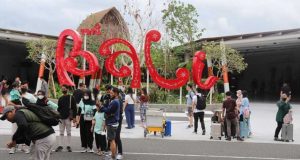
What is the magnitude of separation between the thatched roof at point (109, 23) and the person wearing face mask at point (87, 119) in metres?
20.5

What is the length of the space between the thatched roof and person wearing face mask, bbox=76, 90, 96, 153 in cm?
2050

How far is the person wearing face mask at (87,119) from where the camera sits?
9492 millimetres

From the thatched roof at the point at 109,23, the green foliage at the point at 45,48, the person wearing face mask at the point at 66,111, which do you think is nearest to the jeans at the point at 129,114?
the person wearing face mask at the point at 66,111

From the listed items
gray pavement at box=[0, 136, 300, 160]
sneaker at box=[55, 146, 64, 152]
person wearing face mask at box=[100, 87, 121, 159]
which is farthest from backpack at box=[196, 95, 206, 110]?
sneaker at box=[55, 146, 64, 152]

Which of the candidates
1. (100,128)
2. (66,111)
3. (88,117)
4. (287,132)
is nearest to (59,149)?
(66,111)

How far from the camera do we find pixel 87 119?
31.2 feet

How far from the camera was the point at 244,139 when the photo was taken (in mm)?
12305

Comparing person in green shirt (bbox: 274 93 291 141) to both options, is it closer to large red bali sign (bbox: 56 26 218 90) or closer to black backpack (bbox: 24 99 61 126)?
large red bali sign (bbox: 56 26 218 90)

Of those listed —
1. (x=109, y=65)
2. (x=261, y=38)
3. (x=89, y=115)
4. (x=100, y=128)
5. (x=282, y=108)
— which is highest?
(x=261, y=38)

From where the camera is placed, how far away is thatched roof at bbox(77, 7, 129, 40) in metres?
32.4

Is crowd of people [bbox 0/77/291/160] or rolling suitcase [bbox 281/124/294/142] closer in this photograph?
crowd of people [bbox 0/77/291/160]

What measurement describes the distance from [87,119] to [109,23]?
27933mm

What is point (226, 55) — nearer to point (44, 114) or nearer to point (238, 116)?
point (238, 116)

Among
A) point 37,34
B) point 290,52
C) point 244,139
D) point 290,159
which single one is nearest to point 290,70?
point 290,52
